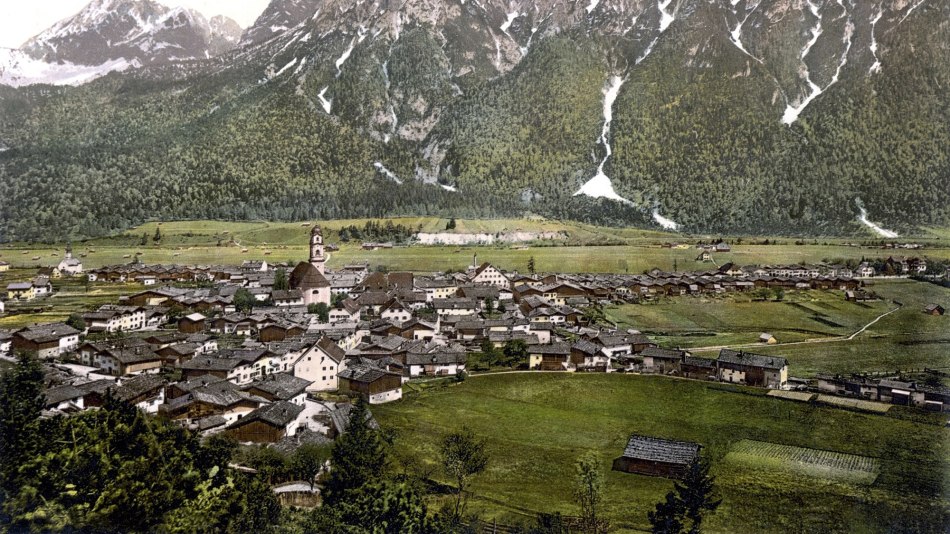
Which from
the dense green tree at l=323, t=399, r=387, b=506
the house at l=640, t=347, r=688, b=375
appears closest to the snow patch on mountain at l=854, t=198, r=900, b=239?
the house at l=640, t=347, r=688, b=375

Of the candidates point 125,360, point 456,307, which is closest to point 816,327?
point 456,307

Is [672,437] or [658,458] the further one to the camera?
[672,437]

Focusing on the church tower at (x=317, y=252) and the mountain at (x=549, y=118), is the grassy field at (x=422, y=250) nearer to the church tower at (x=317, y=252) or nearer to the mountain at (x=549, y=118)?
the church tower at (x=317, y=252)

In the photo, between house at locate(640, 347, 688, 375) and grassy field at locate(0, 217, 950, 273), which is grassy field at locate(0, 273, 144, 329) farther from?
house at locate(640, 347, 688, 375)

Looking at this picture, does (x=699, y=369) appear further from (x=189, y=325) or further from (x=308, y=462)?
(x=189, y=325)

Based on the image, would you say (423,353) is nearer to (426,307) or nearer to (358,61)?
(426,307)
